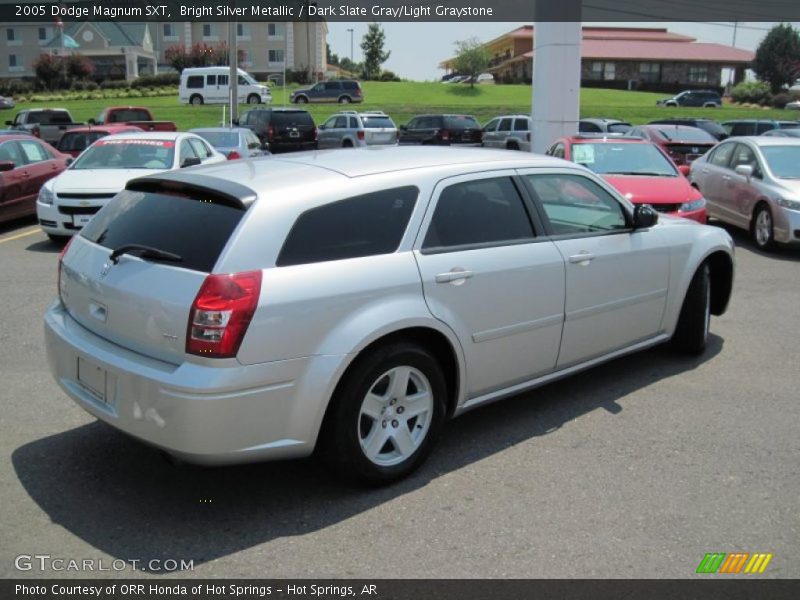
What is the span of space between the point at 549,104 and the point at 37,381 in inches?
574

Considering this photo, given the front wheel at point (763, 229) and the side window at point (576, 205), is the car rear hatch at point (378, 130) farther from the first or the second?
the side window at point (576, 205)

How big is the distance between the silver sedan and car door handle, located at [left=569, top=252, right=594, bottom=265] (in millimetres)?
6927

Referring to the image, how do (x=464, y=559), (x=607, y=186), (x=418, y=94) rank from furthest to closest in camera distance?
1. (x=418, y=94)
2. (x=607, y=186)
3. (x=464, y=559)

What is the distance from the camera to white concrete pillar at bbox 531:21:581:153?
17.5 meters

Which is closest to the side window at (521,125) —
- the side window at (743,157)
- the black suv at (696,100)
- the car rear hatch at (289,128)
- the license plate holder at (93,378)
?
the car rear hatch at (289,128)

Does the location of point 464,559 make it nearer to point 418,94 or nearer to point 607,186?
point 607,186

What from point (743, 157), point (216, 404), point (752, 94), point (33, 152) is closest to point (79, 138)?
point (33, 152)

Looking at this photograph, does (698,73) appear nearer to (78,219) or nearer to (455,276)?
(78,219)

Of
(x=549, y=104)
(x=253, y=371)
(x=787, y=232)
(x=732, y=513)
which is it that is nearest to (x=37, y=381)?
(x=253, y=371)

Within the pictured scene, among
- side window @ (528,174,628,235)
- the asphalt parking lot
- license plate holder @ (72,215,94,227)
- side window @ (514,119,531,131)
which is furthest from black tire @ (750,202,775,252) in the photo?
side window @ (514,119,531,131)

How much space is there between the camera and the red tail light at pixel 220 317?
348cm

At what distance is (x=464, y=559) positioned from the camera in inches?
135

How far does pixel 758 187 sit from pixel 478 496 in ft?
29.8

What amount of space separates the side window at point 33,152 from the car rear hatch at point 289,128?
13.2m
